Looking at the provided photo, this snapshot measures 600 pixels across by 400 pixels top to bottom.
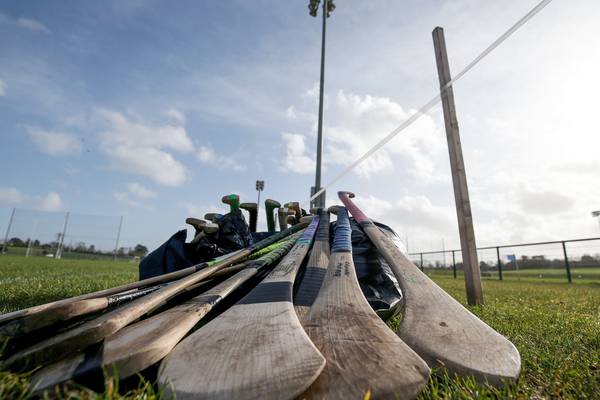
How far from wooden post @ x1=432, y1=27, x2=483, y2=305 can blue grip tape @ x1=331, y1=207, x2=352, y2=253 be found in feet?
3.28

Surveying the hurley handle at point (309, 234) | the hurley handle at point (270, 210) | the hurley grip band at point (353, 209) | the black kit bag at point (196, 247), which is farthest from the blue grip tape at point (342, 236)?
the hurley handle at point (270, 210)

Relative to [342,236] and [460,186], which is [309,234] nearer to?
[342,236]

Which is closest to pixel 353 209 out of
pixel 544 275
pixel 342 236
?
pixel 342 236

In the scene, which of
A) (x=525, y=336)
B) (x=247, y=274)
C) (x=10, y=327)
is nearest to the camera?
(x=10, y=327)

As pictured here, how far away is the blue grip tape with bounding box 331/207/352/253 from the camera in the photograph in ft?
6.38

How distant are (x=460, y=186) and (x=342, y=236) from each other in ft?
4.20

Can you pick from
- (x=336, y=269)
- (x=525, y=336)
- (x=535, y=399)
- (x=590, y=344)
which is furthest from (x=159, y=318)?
(x=590, y=344)

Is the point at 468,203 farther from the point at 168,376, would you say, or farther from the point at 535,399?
the point at 168,376

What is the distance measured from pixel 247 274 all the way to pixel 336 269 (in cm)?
A: 48

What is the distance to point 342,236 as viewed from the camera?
2199mm

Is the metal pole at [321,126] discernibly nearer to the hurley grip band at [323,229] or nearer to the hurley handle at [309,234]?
the hurley grip band at [323,229]

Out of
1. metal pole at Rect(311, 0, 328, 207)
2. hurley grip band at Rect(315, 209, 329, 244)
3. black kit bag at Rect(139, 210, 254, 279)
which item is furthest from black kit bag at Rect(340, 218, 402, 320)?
metal pole at Rect(311, 0, 328, 207)

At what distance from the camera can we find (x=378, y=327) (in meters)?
0.96

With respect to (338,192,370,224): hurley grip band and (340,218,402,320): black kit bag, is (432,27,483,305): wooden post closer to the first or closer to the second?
(338,192,370,224): hurley grip band
